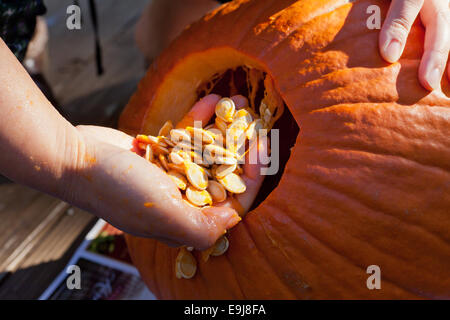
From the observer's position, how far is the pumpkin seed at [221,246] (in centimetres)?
65

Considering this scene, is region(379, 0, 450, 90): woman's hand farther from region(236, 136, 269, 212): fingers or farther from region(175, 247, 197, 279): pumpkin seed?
region(175, 247, 197, 279): pumpkin seed

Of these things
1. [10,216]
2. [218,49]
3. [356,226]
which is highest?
[218,49]

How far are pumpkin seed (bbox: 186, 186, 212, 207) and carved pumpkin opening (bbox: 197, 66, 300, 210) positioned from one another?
10 centimetres

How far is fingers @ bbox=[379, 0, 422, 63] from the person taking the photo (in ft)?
1.85

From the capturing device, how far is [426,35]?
22.8 inches

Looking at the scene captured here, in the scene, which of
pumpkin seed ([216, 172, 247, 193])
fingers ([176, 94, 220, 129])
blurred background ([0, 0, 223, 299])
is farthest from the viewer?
blurred background ([0, 0, 223, 299])

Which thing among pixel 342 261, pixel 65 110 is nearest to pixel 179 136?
pixel 342 261

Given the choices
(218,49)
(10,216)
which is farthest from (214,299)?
(10,216)

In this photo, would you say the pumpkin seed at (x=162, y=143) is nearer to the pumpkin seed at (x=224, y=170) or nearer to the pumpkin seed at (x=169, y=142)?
the pumpkin seed at (x=169, y=142)

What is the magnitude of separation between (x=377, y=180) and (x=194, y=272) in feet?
1.19

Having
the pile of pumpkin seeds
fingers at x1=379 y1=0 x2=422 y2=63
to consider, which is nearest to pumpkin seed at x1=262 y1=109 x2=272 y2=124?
the pile of pumpkin seeds

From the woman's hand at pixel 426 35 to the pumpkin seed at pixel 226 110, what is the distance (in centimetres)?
27
